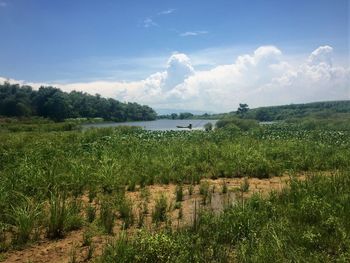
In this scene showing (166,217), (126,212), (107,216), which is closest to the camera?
(107,216)

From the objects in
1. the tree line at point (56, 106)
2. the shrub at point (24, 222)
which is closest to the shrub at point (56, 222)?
the shrub at point (24, 222)

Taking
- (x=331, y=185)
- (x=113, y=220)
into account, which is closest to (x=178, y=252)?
(x=113, y=220)

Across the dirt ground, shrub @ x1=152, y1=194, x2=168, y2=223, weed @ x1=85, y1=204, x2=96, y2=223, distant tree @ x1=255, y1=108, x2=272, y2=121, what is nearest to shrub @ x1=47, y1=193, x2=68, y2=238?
the dirt ground

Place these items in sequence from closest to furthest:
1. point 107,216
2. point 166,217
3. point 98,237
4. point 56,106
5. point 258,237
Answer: point 258,237, point 98,237, point 107,216, point 166,217, point 56,106

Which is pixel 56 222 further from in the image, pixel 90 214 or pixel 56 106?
pixel 56 106

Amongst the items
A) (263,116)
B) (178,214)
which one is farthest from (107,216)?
(263,116)

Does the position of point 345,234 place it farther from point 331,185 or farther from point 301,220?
point 331,185

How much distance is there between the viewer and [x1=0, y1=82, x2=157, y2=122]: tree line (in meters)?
72.6

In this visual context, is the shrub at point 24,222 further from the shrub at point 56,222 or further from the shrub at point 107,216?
the shrub at point 107,216

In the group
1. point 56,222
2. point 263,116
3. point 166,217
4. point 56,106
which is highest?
point 56,106

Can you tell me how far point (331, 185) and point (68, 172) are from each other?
7.06 meters

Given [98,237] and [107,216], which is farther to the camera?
[107,216]

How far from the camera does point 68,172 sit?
1026 cm

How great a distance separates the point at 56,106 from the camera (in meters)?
74.4
